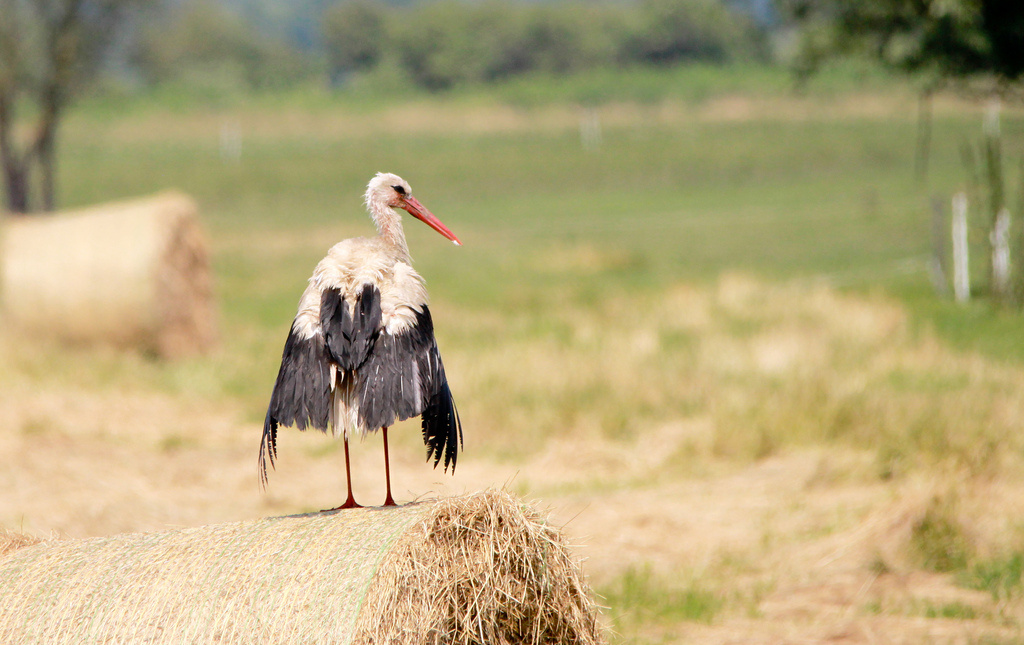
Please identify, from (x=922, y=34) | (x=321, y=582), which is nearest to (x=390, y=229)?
(x=321, y=582)

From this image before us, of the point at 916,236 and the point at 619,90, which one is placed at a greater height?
the point at 619,90

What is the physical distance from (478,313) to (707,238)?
13.2 meters

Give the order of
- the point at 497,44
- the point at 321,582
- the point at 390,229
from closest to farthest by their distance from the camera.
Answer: the point at 321,582
the point at 390,229
the point at 497,44

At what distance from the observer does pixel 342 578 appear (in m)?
4.02

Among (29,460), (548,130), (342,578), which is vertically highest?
(548,130)

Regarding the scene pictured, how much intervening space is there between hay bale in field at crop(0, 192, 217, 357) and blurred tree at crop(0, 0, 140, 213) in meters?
15.4

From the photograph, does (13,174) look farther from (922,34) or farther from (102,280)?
(922,34)

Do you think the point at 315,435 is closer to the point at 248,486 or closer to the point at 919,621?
the point at 248,486

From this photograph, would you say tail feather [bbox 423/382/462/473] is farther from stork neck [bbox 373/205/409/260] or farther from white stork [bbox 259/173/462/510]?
stork neck [bbox 373/205/409/260]

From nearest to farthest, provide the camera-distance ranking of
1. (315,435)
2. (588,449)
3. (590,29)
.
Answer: (588,449)
(315,435)
(590,29)

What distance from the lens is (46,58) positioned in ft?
89.9

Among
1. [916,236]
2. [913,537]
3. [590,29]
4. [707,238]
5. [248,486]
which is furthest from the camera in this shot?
[590,29]

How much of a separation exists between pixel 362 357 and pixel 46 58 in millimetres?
26739

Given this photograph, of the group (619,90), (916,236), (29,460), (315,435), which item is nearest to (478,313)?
(315,435)
